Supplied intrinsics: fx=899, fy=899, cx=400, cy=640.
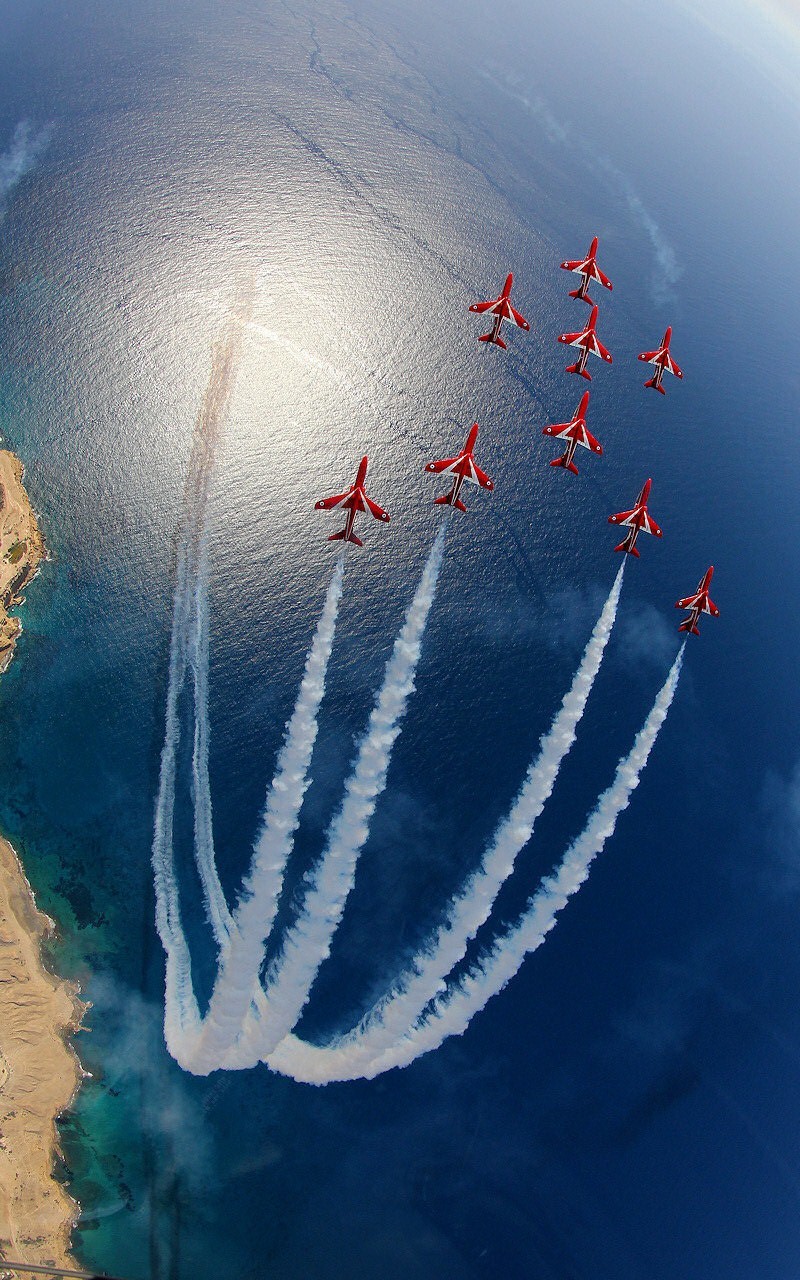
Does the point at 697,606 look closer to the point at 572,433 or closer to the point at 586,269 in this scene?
the point at 572,433

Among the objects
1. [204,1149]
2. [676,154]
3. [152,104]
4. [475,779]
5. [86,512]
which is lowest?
[204,1149]

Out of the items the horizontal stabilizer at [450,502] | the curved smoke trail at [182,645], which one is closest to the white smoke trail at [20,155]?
the curved smoke trail at [182,645]

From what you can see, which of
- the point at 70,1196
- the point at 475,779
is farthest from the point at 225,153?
the point at 70,1196

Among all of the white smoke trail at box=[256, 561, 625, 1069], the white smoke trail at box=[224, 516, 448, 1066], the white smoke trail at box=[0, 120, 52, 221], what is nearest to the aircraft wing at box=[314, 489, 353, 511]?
the white smoke trail at box=[224, 516, 448, 1066]

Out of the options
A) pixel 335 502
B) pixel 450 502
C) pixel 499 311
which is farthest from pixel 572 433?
pixel 335 502

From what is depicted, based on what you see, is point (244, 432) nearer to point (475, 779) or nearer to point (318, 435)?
point (318, 435)

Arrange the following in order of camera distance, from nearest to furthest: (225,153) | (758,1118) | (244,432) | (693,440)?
(758,1118), (244,432), (693,440), (225,153)
